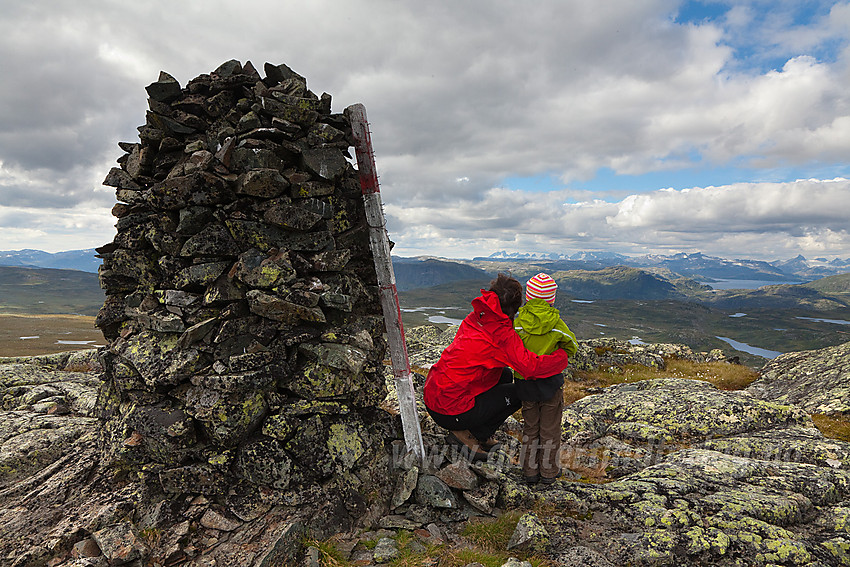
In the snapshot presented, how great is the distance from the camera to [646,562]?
6.96m

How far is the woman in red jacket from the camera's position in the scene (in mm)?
8320

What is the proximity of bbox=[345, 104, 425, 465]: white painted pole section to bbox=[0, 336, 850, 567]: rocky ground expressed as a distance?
2.76 ft

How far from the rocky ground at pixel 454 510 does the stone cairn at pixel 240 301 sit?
526 millimetres

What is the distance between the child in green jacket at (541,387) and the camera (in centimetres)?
845

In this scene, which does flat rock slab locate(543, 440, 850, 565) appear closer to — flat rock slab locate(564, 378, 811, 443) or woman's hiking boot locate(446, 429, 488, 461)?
woman's hiking boot locate(446, 429, 488, 461)

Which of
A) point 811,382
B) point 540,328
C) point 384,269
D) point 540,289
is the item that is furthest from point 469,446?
point 811,382

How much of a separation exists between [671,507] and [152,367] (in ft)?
37.0

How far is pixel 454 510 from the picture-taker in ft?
26.2

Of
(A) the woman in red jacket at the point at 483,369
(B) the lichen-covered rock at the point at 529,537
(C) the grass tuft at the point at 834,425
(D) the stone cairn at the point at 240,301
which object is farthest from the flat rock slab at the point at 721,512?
(C) the grass tuft at the point at 834,425

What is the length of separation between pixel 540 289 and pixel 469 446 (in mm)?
4180

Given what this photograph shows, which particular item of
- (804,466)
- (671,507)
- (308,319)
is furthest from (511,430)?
(308,319)

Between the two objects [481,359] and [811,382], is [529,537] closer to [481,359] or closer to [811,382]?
[481,359]

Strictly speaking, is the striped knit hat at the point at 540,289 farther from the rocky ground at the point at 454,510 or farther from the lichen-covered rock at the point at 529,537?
the lichen-covered rock at the point at 529,537

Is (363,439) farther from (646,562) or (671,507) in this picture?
(671,507)
